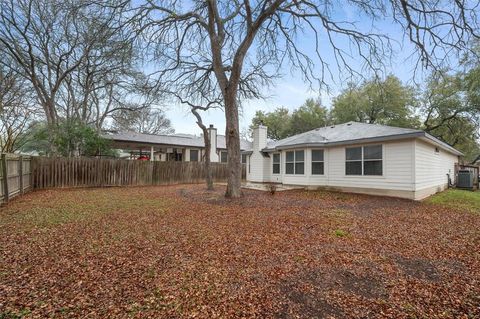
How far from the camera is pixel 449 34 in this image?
20.7 ft

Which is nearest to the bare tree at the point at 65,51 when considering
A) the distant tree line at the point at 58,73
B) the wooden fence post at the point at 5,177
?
the distant tree line at the point at 58,73

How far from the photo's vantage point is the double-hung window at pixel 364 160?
33.9 feet

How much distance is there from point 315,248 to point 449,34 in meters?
6.86

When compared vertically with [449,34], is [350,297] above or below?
below

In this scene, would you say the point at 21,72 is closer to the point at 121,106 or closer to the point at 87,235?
the point at 121,106

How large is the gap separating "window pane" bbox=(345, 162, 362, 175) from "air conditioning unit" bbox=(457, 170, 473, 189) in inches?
317

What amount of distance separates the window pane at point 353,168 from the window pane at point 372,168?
0.23 metres

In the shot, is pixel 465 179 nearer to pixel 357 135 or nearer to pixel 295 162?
pixel 357 135

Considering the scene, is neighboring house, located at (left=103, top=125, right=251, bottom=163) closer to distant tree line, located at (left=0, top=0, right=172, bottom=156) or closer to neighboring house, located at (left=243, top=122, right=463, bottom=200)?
distant tree line, located at (left=0, top=0, right=172, bottom=156)

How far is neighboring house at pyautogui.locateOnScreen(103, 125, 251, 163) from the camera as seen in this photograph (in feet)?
62.0

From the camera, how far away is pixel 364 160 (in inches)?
426

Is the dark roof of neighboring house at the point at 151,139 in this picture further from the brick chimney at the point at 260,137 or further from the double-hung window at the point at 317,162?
the double-hung window at the point at 317,162

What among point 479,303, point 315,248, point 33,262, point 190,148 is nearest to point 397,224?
point 315,248

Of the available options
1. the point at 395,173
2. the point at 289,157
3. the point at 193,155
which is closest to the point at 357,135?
the point at 395,173
